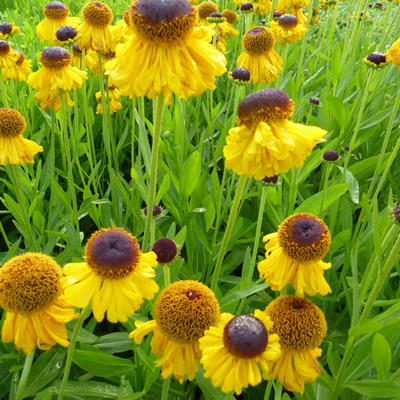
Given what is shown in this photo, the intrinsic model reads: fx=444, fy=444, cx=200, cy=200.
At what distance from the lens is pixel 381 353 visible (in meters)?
1.15

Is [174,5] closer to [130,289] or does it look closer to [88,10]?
[130,289]

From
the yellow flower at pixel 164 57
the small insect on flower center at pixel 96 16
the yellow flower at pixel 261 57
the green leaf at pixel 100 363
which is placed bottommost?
the green leaf at pixel 100 363

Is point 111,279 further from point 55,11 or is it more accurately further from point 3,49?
point 55,11

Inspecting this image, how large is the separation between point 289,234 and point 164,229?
39.2 inches

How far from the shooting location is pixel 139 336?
3.30ft

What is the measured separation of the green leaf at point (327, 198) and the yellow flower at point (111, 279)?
104cm

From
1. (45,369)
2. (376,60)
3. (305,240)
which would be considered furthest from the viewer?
(376,60)

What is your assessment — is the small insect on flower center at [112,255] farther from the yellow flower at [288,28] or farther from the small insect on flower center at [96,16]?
the yellow flower at [288,28]

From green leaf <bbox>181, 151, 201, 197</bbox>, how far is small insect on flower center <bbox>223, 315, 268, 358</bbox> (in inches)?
43.6

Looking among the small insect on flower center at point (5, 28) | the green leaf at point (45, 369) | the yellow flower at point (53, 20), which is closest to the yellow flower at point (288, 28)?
the yellow flower at point (53, 20)

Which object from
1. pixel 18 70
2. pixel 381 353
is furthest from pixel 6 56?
pixel 381 353

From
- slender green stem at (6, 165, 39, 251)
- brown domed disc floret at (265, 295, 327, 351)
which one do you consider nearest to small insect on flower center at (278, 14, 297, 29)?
slender green stem at (6, 165, 39, 251)

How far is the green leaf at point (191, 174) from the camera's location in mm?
1897

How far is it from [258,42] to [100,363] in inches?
58.0
